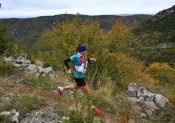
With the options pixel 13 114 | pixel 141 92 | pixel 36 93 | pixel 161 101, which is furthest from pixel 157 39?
pixel 13 114

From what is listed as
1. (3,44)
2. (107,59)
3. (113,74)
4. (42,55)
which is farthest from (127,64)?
(3,44)

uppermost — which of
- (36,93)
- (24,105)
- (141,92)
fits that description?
(24,105)

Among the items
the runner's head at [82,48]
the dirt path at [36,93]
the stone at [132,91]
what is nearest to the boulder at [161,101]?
the stone at [132,91]

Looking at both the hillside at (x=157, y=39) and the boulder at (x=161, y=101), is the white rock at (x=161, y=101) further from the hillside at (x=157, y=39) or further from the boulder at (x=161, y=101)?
the hillside at (x=157, y=39)

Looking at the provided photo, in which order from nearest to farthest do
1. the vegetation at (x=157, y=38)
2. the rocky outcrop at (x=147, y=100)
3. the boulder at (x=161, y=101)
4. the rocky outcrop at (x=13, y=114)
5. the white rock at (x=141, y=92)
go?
1. the rocky outcrop at (x=13, y=114)
2. the rocky outcrop at (x=147, y=100)
3. the boulder at (x=161, y=101)
4. the white rock at (x=141, y=92)
5. the vegetation at (x=157, y=38)

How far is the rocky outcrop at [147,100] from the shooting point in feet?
37.0

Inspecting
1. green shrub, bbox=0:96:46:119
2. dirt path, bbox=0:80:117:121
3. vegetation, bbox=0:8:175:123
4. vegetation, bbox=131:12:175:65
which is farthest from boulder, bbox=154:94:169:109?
vegetation, bbox=131:12:175:65

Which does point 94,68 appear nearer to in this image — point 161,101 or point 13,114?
point 161,101

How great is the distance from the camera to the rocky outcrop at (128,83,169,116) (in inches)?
444

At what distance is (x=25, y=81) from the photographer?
1158 centimetres

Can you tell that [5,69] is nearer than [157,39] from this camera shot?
Yes

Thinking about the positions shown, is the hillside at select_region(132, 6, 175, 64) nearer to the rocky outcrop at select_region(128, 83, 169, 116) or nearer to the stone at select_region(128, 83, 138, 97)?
the stone at select_region(128, 83, 138, 97)

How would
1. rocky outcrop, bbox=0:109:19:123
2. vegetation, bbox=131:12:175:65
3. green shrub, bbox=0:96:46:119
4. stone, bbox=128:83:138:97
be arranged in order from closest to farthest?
rocky outcrop, bbox=0:109:19:123
green shrub, bbox=0:96:46:119
stone, bbox=128:83:138:97
vegetation, bbox=131:12:175:65

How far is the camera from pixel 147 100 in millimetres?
11641
